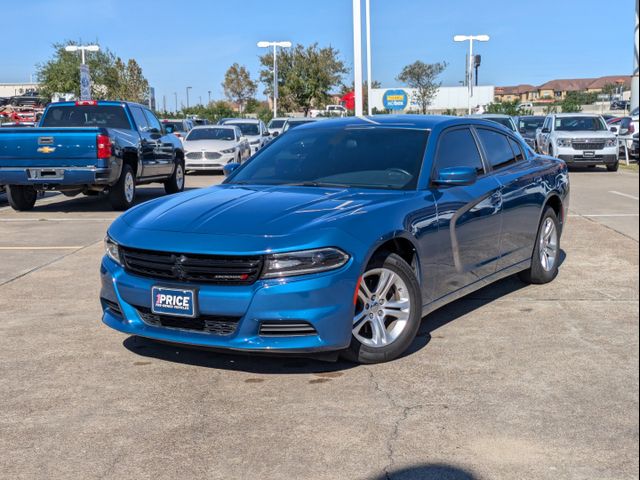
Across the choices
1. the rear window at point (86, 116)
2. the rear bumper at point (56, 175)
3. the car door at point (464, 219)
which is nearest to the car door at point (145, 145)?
the rear window at point (86, 116)

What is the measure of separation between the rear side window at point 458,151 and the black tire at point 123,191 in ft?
28.3

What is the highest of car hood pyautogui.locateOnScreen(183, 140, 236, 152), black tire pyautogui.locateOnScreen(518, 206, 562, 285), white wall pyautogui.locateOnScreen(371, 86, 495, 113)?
white wall pyautogui.locateOnScreen(371, 86, 495, 113)

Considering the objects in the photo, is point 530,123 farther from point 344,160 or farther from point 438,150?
point 344,160

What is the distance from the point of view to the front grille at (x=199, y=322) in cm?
452

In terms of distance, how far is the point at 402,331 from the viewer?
500 cm

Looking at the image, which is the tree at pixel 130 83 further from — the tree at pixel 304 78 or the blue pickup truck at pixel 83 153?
the blue pickup truck at pixel 83 153

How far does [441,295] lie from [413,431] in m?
1.72

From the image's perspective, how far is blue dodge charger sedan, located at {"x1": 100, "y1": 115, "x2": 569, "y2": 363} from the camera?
4.47 m

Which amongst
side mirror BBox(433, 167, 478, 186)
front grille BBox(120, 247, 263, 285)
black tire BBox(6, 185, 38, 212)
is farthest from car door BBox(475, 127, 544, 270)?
black tire BBox(6, 185, 38, 212)

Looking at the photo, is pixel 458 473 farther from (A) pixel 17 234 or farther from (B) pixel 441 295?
(A) pixel 17 234

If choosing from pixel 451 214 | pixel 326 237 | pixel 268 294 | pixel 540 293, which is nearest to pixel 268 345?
pixel 268 294

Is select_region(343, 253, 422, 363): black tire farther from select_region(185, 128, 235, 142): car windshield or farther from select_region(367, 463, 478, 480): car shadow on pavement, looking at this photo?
select_region(185, 128, 235, 142): car windshield

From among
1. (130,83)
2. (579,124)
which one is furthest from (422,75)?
(579,124)

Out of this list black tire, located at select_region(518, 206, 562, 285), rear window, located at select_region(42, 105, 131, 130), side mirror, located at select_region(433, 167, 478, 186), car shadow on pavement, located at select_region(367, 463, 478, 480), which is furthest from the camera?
rear window, located at select_region(42, 105, 131, 130)
